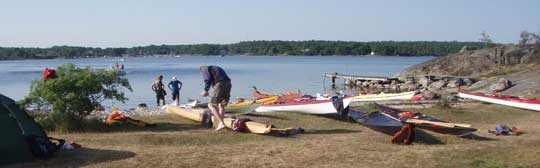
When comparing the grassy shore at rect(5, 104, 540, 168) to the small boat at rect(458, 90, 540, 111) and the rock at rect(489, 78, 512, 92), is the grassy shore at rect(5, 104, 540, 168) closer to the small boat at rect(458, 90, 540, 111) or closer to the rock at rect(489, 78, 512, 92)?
the small boat at rect(458, 90, 540, 111)

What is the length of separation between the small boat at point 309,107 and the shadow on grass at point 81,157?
700cm

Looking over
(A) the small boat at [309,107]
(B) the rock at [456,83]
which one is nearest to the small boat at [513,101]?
(A) the small boat at [309,107]

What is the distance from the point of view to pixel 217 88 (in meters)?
13.0

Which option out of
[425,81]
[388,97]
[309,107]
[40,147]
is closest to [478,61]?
[425,81]

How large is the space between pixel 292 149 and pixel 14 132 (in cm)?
428

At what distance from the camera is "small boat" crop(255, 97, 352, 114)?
1577cm

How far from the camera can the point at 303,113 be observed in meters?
17.1

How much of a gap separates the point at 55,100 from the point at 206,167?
5.80 metres

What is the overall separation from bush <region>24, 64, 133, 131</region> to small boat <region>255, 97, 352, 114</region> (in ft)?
17.5

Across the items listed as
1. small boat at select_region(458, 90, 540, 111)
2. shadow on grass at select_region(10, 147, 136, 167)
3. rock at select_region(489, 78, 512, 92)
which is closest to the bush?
shadow on grass at select_region(10, 147, 136, 167)

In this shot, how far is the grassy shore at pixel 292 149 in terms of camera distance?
9.10 m

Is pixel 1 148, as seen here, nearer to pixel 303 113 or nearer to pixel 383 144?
pixel 383 144

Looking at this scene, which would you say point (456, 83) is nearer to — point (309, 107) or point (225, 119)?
point (309, 107)

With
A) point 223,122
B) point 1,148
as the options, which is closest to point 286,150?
point 223,122
